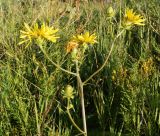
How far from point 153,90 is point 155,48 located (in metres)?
0.70

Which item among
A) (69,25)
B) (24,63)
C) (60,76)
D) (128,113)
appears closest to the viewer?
(128,113)

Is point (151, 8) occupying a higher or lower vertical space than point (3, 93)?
higher

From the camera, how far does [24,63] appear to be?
2414 mm

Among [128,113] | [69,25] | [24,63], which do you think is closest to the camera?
[128,113]

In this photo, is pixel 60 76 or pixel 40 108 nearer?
pixel 40 108

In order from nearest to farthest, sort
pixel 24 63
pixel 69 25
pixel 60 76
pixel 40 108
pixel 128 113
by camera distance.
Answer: pixel 128 113 < pixel 40 108 < pixel 60 76 < pixel 24 63 < pixel 69 25

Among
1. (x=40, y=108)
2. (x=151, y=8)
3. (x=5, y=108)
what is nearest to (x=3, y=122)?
(x=5, y=108)

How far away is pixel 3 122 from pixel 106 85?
724mm

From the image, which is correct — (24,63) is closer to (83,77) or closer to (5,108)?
(83,77)

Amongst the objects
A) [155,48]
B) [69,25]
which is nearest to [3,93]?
[155,48]

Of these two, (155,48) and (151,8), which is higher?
(151,8)

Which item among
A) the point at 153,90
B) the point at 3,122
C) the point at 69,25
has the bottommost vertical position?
the point at 3,122

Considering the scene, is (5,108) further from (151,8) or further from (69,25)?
(151,8)

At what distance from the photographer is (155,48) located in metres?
2.46
